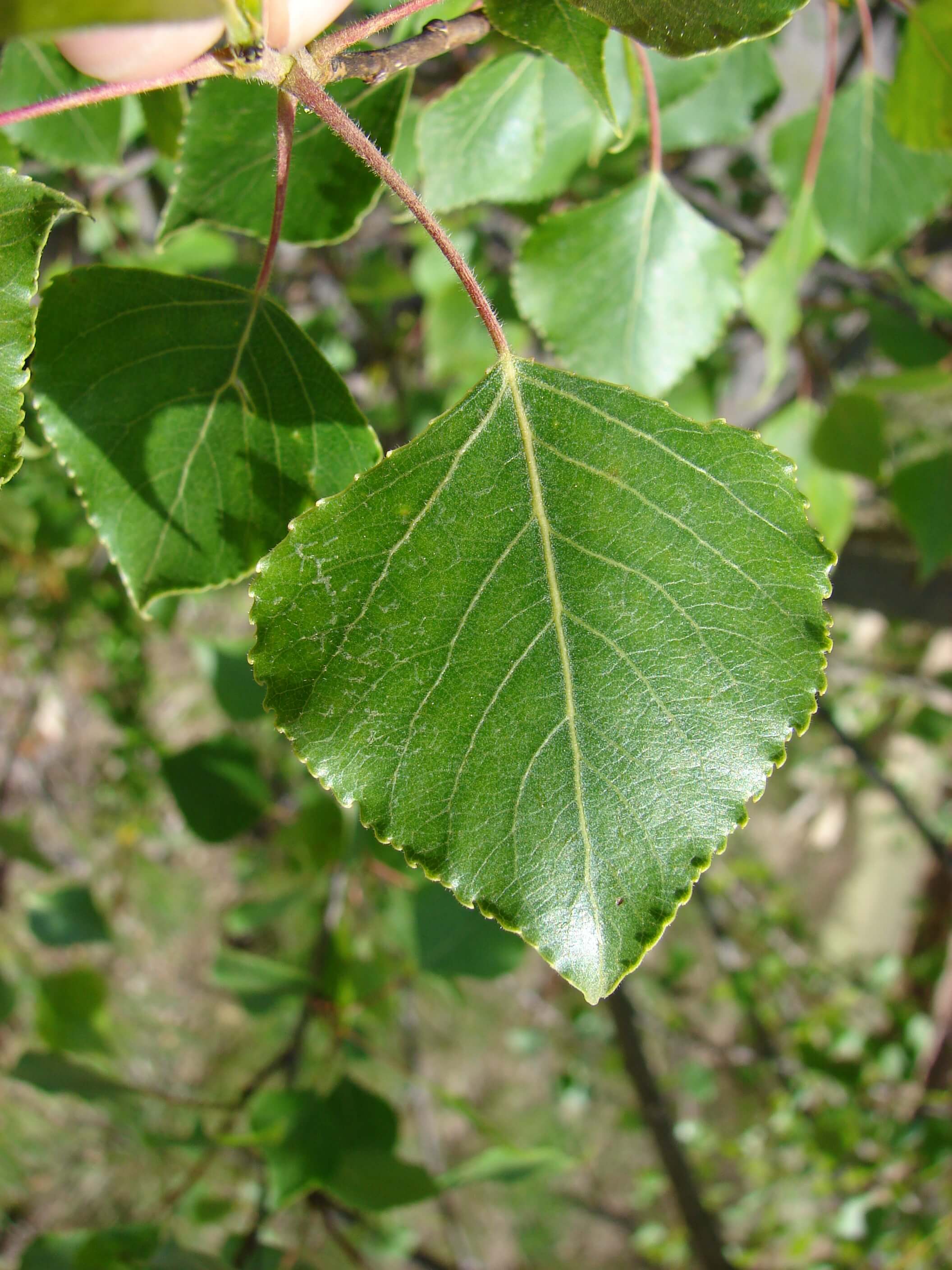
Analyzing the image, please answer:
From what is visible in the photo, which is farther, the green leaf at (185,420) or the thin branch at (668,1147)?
the thin branch at (668,1147)

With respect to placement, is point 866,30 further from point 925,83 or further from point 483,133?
point 483,133

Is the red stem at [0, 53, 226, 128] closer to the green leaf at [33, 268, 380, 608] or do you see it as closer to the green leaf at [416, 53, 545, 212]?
the green leaf at [33, 268, 380, 608]

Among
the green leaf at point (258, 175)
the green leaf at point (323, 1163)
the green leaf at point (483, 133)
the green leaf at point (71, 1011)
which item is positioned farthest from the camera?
the green leaf at point (71, 1011)

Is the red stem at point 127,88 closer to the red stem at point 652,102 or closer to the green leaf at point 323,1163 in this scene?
the red stem at point 652,102

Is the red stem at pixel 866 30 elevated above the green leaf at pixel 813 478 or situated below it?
above

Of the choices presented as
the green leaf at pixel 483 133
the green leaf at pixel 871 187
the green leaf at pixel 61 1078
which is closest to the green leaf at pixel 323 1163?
the green leaf at pixel 61 1078

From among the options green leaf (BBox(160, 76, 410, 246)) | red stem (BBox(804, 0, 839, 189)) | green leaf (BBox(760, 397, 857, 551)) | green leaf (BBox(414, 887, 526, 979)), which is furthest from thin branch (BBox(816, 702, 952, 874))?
green leaf (BBox(160, 76, 410, 246))
